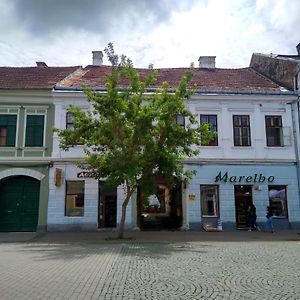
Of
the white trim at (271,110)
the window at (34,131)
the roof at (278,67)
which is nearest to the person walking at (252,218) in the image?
the white trim at (271,110)

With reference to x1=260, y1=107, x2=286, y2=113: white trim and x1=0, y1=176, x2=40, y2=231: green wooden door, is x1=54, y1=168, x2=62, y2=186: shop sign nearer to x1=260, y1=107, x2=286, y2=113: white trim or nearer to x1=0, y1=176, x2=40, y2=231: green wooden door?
x1=0, y1=176, x2=40, y2=231: green wooden door

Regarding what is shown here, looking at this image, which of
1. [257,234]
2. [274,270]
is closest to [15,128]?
[257,234]

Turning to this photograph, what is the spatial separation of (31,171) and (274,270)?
15167mm

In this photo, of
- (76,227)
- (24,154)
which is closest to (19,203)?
(24,154)

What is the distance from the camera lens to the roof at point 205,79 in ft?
73.9

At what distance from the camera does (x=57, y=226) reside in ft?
66.3

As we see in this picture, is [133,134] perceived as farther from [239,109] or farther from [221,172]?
[239,109]

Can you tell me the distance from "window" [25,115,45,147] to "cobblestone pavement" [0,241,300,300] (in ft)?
29.0

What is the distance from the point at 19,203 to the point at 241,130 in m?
13.4

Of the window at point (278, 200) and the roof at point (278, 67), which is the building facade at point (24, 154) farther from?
the roof at point (278, 67)

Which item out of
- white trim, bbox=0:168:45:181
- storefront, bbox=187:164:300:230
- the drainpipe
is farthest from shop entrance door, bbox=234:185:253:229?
white trim, bbox=0:168:45:181

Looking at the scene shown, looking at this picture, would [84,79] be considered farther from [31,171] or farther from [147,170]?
[147,170]

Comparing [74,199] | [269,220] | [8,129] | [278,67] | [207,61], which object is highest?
[207,61]

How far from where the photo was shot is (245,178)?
844 inches
